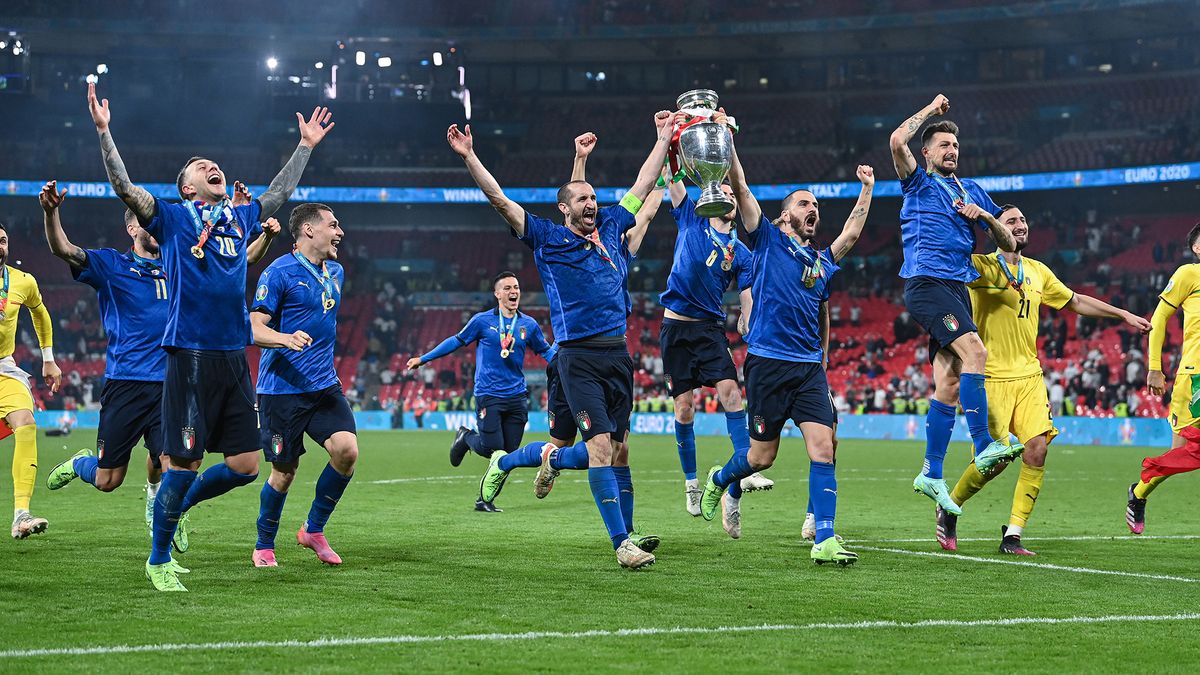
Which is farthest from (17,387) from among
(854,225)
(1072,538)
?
(1072,538)

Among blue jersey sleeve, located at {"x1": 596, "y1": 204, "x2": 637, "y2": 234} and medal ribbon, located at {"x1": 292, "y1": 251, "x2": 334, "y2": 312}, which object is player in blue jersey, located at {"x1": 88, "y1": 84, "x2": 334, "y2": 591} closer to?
medal ribbon, located at {"x1": 292, "y1": 251, "x2": 334, "y2": 312}

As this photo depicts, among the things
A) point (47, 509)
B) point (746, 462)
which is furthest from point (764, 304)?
point (47, 509)

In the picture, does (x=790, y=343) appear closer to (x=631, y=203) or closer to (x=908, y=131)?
(x=631, y=203)

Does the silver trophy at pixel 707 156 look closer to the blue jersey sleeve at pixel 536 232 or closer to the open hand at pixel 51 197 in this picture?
the blue jersey sleeve at pixel 536 232

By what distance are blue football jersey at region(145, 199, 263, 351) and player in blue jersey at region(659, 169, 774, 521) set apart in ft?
13.7

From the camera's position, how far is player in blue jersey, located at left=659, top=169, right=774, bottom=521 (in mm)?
10648

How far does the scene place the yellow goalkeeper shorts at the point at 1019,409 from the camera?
368 inches

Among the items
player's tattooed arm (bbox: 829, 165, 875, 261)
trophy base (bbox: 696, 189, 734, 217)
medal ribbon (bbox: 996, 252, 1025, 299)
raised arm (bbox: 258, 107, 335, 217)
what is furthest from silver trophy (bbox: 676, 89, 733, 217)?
medal ribbon (bbox: 996, 252, 1025, 299)

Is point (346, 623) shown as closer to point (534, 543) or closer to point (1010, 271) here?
point (534, 543)

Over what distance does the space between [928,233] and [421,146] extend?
44415mm

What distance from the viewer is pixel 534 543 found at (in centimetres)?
955

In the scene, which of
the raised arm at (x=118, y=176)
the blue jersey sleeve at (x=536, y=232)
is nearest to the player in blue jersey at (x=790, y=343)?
the blue jersey sleeve at (x=536, y=232)

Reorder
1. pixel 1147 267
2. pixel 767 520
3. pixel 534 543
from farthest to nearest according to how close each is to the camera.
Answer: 1. pixel 1147 267
2. pixel 767 520
3. pixel 534 543

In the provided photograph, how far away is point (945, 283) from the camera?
9281 millimetres
